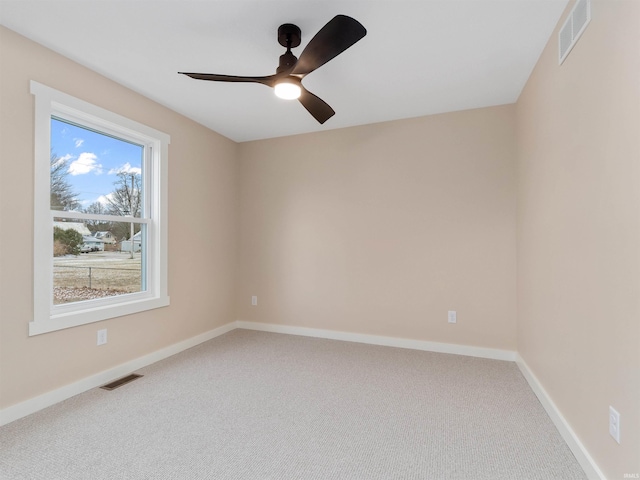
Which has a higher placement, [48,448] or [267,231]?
[267,231]

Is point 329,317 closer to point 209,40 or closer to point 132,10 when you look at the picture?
point 209,40

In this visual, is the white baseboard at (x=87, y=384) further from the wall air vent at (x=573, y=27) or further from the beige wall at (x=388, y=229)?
the wall air vent at (x=573, y=27)

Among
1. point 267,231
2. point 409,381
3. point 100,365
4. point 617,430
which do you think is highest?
point 267,231

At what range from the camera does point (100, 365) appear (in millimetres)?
2605

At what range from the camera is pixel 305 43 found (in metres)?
2.23

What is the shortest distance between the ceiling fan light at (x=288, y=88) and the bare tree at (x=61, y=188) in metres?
1.76

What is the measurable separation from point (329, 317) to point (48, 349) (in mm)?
2598

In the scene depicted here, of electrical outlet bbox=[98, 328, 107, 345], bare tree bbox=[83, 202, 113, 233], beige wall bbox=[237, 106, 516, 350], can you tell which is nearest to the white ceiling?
beige wall bbox=[237, 106, 516, 350]

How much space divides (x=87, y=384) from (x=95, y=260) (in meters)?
0.97

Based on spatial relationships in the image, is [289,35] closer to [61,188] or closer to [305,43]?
[305,43]

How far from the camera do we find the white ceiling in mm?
1889

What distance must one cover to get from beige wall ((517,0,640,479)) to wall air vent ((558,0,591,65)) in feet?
0.17

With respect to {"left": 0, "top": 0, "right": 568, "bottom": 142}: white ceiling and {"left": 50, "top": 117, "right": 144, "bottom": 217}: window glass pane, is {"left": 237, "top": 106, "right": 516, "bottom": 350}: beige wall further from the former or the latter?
{"left": 50, "top": 117, "right": 144, "bottom": 217}: window glass pane

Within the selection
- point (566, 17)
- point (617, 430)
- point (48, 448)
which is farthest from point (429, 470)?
point (566, 17)
